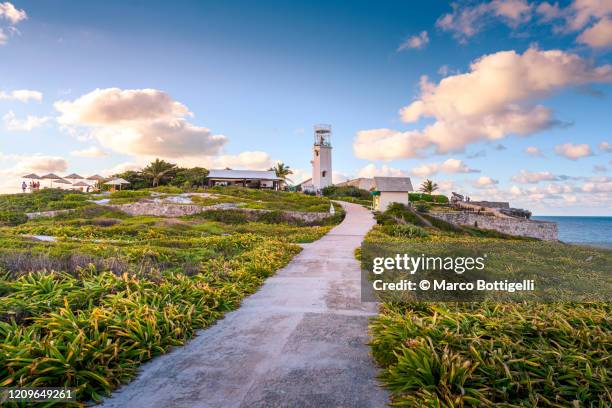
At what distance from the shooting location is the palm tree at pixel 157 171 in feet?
178

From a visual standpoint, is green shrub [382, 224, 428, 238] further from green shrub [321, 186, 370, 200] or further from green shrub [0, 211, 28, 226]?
green shrub [321, 186, 370, 200]

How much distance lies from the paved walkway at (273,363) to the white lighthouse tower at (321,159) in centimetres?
5305

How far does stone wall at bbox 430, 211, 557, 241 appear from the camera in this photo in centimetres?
3247

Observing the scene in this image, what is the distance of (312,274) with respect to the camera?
336 inches

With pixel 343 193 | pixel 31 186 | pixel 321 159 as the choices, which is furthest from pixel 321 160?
pixel 31 186

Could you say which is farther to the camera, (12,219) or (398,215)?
(398,215)

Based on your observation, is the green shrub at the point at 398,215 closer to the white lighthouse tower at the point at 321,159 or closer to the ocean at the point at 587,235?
the ocean at the point at 587,235

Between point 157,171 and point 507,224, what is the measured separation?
46634mm

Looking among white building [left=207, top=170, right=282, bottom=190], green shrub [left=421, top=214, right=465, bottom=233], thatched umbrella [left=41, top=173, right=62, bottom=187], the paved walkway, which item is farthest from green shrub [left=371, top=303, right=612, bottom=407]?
white building [left=207, top=170, right=282, bottom=190]

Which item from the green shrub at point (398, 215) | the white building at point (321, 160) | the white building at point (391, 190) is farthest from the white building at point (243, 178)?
the green shrub at point (398, 215)

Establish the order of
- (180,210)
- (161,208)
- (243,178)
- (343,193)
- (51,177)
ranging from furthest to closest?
(243,178)
(343,193)
(51,177)
(161,208)
(180,210)

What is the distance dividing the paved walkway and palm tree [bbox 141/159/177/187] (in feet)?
173

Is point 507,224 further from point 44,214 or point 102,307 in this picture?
point 44,214

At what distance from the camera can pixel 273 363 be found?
379 centimetres
